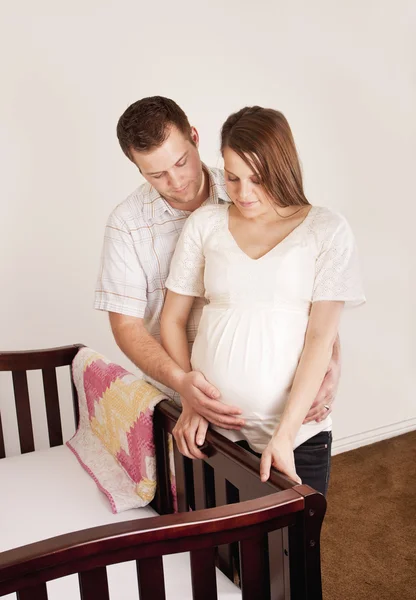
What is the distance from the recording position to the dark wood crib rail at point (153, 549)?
2.54 feet

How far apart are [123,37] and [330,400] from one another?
1.55 meters

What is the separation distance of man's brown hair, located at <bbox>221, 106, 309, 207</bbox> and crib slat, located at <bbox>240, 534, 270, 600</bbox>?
620 millimetres

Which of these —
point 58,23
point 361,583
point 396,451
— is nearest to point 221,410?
point 361,583

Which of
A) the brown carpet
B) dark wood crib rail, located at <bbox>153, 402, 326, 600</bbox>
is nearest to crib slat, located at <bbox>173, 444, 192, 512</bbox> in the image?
dark wood crib rail, located at <bbox>153, 402, 326, 600</bbox>

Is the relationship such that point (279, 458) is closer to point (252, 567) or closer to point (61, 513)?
point (252, 567)

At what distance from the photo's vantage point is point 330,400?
1255 mm

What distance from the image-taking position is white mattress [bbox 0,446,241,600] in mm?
1160

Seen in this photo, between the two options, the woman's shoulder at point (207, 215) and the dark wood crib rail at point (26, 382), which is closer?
the woman's shoulder at point (207, 215)

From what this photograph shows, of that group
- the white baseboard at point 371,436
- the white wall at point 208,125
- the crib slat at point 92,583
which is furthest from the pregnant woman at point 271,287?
the white baseboard at point 371,436

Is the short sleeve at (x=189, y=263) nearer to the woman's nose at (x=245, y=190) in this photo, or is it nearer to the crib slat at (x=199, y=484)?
the woman's nose at (x=245, y=190)

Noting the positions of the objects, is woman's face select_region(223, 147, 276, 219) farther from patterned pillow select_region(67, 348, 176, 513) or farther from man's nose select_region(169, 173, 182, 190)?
patterned pillow select_region(67, 348, 176, 513)

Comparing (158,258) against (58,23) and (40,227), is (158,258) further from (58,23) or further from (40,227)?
(58,23)

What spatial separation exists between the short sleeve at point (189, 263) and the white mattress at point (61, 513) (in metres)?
0.54

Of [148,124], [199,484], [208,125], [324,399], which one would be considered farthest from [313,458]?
[208,125]
